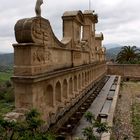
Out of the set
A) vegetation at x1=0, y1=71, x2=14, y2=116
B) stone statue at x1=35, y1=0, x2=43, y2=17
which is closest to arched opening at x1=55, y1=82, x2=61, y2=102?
stone statue at x1=35, y1=0, x2=43, y2=17

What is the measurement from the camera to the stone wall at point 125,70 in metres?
45.3

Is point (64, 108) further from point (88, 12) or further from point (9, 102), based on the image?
point (9, 102)

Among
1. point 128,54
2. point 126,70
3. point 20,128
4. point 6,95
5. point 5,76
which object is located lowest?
point 6,95

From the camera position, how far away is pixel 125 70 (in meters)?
46.0

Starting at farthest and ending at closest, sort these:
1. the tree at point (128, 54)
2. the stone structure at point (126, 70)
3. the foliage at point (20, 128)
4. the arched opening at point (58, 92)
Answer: the tree at point (128, 54) < the stone structure at point (126, 70) < the arched opening at point (58, 92) < the foliage at point (20, 128)

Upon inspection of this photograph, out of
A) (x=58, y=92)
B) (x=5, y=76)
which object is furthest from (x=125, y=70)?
(x=58, y=92)

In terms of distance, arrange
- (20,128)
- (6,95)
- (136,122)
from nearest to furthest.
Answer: (20,128)
(136,122)
(6,95)

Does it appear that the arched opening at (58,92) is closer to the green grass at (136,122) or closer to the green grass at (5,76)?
the green grass at (136,122)

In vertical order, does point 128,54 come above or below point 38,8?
below

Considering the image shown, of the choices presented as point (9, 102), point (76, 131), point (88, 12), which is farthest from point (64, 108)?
point (9, 102)

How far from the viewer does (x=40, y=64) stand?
9594 mm

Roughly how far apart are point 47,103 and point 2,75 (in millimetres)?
60001

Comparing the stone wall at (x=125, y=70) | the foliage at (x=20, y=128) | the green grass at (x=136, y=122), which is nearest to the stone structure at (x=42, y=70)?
the foliage at (x=20, y=128)

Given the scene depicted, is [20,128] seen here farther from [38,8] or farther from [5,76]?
[5,76]
